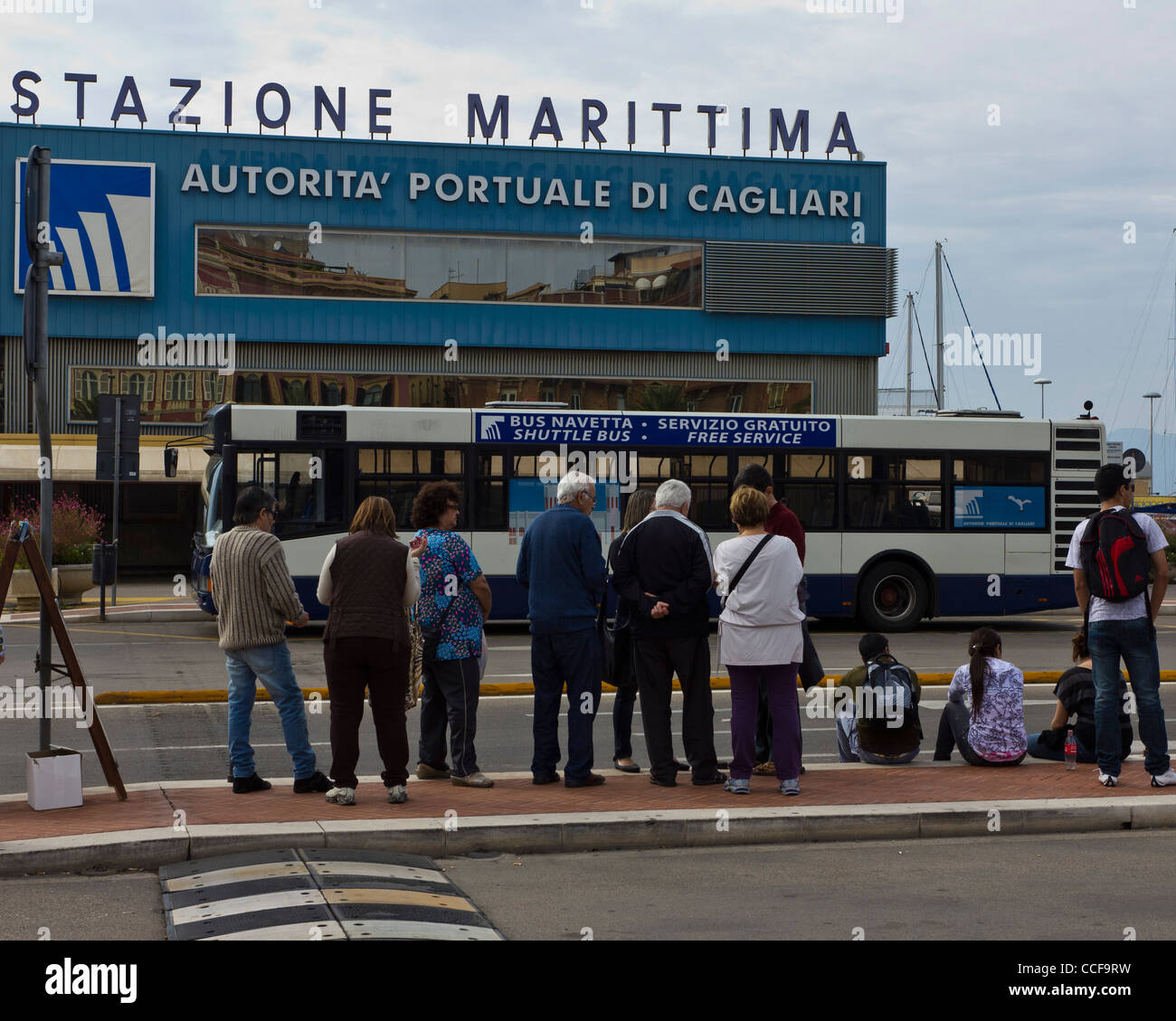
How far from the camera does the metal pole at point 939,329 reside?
4862 centimetres

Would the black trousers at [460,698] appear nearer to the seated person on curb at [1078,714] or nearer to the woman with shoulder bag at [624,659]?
the woman with shoulder bag at [624,659]

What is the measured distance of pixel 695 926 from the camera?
229 inches

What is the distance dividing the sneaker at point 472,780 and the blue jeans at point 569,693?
291 mm

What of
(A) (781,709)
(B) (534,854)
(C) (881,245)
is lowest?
(B) (534,854)

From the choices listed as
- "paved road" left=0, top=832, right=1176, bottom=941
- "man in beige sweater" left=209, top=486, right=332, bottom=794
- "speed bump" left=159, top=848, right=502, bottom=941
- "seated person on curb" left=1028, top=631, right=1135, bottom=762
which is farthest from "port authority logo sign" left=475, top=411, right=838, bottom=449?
"speed bump" left=159, top=848, right=502, bottom=941

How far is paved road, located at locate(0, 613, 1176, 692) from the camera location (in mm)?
15172

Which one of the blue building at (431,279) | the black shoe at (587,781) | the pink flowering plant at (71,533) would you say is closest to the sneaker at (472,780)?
the black shoe at (587,781)

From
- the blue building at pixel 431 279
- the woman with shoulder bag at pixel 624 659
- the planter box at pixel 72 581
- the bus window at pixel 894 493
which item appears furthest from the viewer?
the blue building at pixel 431 279

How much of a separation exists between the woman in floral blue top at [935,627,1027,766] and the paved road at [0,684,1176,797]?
1212 mm

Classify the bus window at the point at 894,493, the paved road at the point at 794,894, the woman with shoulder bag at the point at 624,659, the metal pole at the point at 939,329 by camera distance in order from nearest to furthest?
the paved road at the point at 794,894 < the woman with shoulder bag at the point at 624,659 < the bus window at the point at 894,493 < the metal pole at the point at 939,329

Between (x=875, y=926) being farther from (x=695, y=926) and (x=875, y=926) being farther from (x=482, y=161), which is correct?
(x=482, y=161)
